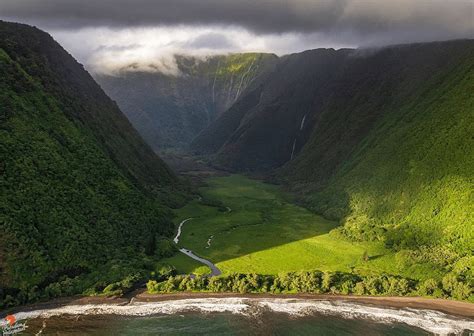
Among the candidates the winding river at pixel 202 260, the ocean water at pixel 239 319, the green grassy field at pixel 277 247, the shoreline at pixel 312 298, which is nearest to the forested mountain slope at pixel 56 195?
the shoreline at pixel 312 298

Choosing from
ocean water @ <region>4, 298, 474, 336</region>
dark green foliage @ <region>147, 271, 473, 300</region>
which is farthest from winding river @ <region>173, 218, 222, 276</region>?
ocean water @ <region>4, 298, 474, 336</region>

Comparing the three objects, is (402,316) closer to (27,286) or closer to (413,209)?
(413,209)

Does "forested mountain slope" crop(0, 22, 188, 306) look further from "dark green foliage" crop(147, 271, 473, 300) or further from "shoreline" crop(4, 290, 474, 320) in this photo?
"dark green foliage" crop(147, 271, 473, 300)

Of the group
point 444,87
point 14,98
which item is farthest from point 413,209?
point 14,98

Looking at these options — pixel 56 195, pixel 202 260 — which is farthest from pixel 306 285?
pixel 56 195

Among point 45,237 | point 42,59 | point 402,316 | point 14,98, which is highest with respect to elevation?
point 42,59
